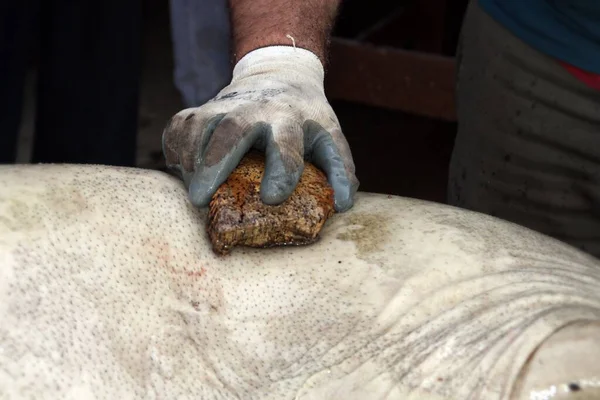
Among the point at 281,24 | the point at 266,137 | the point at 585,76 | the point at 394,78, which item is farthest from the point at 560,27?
the point at 394,78

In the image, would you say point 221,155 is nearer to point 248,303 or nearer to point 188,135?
point 188,135

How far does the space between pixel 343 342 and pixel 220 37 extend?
1.92 meters

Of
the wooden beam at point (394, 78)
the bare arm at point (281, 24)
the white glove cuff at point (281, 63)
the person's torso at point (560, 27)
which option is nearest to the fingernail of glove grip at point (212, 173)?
the white glove cuff at point (281, 63)

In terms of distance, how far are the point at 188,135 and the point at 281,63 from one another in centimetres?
27

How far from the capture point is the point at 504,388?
86 centimetres

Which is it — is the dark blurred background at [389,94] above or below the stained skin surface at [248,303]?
below

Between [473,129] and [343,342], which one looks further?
[473,129]

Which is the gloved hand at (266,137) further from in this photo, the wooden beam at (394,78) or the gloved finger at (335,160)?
the wooden beam at (394,78)

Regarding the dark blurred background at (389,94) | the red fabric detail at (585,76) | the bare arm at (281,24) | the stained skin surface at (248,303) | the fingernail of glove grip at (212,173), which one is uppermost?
the bare arm at (281,24)

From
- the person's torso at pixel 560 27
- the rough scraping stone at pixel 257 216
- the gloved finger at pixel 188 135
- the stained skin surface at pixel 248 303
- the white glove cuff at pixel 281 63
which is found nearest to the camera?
the stained skin surface at pixel 248 303

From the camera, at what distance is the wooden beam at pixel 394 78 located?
2.81 m

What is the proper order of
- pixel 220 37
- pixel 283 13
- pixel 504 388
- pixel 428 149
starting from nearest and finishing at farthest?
pixel 504 388 → pixel 283 13 → pixel 220 37 → pixel 428 149

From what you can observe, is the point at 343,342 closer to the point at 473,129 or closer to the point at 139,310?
the point at 139,310

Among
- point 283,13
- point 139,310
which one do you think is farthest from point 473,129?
point 139,310
